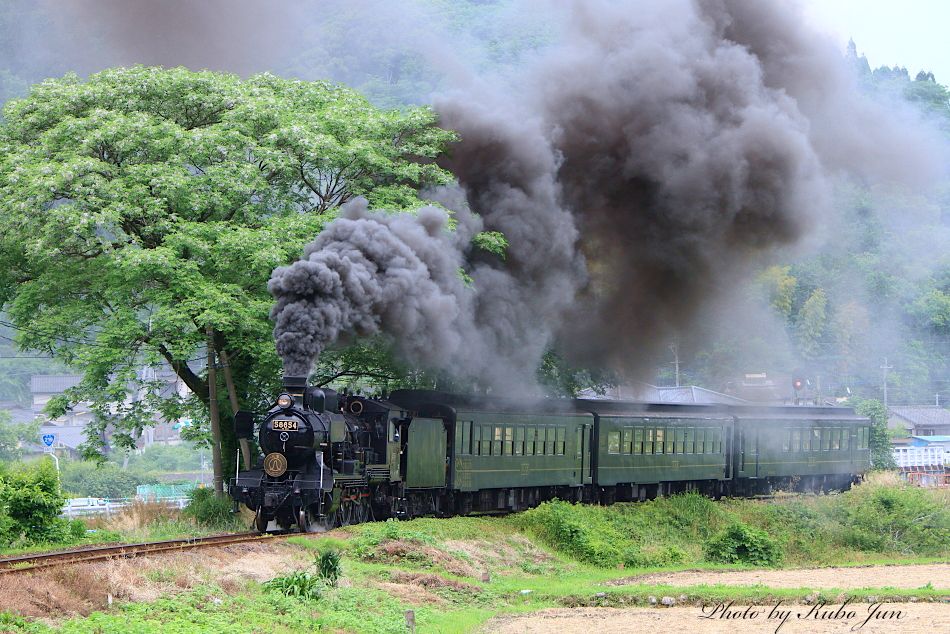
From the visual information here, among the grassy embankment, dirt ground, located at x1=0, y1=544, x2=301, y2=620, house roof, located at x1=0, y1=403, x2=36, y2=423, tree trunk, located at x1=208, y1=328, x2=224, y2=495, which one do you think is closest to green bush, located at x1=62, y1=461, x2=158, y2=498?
house roof, located at x1=0, y1=403, x2=36, y2=423

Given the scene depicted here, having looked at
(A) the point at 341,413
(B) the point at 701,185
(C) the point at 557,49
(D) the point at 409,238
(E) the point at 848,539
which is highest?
(C) the point at 557,49

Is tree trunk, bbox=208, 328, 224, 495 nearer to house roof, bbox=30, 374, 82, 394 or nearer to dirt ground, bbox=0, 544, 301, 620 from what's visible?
dirt ground, bbox=0, 544, 301, 620

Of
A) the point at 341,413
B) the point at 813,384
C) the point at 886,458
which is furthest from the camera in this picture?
the point at 813,384

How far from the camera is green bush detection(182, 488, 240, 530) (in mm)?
22500

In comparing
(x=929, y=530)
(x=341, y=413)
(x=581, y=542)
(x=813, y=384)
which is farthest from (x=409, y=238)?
(x=813, y=384)

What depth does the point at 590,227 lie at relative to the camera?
2947cm

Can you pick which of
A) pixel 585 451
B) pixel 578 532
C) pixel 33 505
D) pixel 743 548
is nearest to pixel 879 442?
pixel 585 451

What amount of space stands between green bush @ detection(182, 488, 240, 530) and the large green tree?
2.60 meters

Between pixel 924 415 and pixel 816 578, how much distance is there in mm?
58739

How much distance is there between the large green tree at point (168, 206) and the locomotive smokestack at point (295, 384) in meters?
4.28

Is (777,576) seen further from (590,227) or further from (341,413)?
(590,227)

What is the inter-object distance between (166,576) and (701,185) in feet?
60.1

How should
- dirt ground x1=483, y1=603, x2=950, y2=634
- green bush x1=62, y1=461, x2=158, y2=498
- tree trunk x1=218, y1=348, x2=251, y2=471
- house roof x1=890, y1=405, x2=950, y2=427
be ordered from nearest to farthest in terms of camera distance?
1. dirt ground x1=483, y1=603, x2=950, y2=634
2. tree trunk x1=218, y1=348, x2=251, y2=471
3. green bush x1=62, y1=461, x2=158, y2=498
4. house roof x1=890, y1=405, x2=950, y2=427

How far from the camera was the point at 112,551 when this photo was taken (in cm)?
1636
